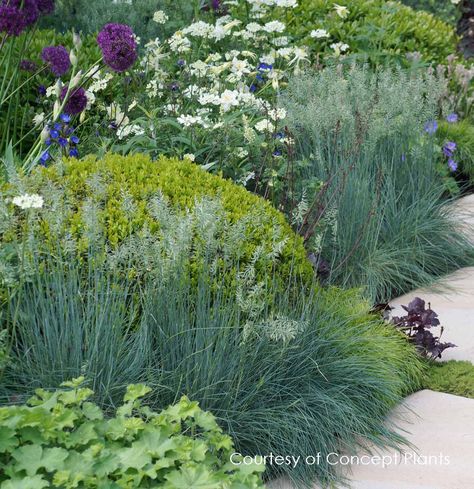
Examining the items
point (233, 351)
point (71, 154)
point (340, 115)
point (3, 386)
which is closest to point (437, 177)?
point (340, 115)

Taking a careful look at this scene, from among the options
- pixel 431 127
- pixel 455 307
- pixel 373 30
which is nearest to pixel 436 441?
pixel 455 307

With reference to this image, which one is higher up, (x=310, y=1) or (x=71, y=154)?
(x=310, y=1)

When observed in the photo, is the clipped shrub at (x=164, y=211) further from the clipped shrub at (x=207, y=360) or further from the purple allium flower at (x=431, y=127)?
the purple allium flower at (x=431, y=127)

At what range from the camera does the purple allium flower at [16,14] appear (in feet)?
14.2

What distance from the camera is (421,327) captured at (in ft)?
14.3

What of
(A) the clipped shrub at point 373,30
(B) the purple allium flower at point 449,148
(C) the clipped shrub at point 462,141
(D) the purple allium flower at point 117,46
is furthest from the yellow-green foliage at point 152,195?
(A) the clipped shrub at point 373,30

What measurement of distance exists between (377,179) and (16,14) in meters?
2.31

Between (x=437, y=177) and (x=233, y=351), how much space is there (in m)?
3.27

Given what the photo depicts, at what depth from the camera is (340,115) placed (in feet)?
18.1

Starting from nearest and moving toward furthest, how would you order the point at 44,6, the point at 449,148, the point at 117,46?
the point at 117,46 → the point at 44,6 → the point at 449,148

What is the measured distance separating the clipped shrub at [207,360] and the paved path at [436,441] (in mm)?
103

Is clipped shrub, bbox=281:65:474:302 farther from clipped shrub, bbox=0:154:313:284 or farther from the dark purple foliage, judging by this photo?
clipped shrub, bbox=0:154:313:284

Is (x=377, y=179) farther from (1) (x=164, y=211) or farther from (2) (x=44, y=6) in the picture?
(1) (x=164, y=211)

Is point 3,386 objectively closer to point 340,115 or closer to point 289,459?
point 289,459
